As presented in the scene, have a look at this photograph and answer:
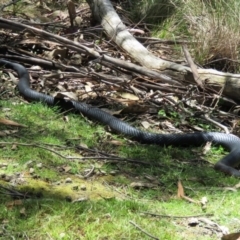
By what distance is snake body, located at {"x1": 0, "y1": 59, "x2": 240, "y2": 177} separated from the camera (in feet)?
15.2

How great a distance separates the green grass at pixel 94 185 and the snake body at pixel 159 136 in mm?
75

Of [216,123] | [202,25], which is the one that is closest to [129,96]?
[216,123]

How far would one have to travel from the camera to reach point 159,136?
4801 millimetres

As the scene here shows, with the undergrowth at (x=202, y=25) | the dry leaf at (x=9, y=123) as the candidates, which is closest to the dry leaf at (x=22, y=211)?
the dry leaf at (x=9, y=123)

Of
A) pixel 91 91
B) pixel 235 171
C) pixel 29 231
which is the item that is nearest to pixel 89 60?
pixel 91 91

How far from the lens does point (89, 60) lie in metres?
6.32

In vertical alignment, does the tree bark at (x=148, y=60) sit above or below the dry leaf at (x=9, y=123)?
above

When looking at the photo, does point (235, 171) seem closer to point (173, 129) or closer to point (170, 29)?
point (173, 129)

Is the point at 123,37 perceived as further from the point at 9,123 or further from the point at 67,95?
→ the point at 9,123

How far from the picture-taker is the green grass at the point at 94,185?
3.16 metres

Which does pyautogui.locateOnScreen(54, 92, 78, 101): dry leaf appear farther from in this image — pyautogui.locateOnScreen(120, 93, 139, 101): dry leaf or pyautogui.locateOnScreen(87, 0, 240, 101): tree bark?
pyautogui.locateOnScreen(87, 0, 240, 101): tree bark

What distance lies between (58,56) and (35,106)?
137 cm

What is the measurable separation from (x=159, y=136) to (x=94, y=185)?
1155 millimetres

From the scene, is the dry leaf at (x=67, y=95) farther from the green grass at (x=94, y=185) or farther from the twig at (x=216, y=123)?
the twig at (x=216, y=123)
